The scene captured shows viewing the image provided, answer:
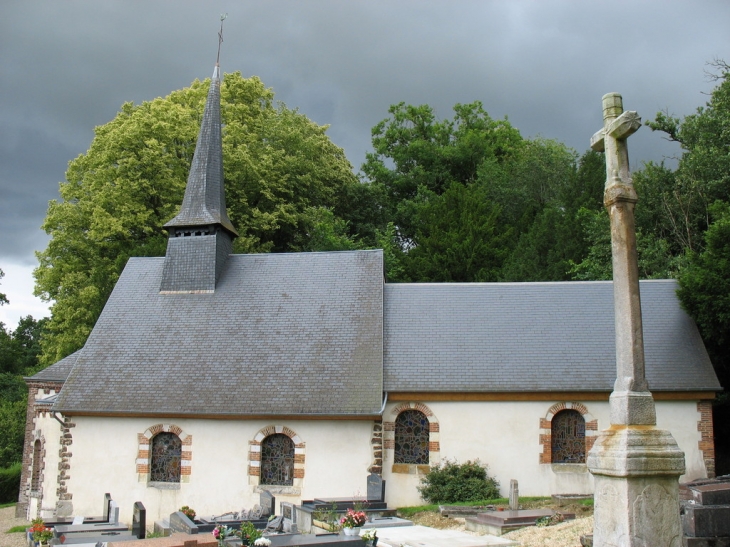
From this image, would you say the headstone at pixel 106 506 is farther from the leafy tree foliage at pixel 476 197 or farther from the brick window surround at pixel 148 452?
the leafy tree foliage at pixel 476 197

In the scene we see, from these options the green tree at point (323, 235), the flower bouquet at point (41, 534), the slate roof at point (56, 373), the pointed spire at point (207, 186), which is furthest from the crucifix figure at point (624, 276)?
the green tree at point (323, 235)

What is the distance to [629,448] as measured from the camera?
20.2ft

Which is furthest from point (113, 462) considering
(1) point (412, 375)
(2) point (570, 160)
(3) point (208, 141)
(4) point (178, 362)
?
(2) point (570, 160)

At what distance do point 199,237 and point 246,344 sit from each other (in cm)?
379

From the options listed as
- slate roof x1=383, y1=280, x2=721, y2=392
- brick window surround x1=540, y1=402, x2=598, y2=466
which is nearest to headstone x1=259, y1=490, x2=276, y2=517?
slate roof x1=383, y1=280, x2=721, y2=392

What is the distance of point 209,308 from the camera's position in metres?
18.3

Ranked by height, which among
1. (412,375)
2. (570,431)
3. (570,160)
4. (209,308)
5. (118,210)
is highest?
(570,160)

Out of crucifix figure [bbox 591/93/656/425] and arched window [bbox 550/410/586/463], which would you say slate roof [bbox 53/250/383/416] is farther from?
crucifix figure [bbox 591/93/656/425]

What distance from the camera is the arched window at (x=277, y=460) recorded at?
A: 51.0 feet

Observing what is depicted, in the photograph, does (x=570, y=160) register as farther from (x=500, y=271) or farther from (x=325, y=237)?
(x=325, y=237)

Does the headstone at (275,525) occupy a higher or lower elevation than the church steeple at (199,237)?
lower

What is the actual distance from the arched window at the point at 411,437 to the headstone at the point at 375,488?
132 cm

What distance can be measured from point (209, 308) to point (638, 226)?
15.3 metres

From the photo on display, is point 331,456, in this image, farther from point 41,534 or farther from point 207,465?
point 41,534
